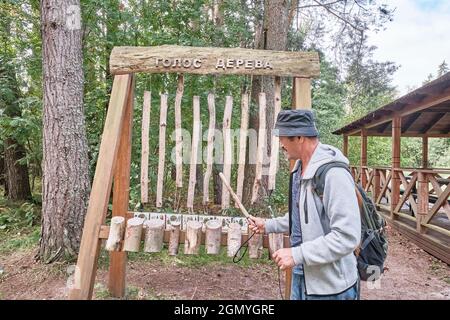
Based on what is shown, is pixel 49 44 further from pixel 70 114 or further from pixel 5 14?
pixel 5 14

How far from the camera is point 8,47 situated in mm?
7297

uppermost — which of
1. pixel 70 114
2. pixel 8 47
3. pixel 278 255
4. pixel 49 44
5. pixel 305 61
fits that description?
pixel 8 47

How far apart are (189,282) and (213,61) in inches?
103

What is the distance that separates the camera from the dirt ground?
3.67 metres

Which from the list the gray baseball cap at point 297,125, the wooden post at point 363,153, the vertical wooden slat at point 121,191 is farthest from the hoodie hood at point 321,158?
the wooden post at point 363,153

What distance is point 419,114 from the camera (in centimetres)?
920

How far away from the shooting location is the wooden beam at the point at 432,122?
31.3 ft

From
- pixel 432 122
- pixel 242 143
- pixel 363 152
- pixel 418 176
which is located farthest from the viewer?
pixel 363 152

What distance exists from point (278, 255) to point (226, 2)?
767 cm

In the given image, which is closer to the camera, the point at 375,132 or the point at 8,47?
the point at 8,47

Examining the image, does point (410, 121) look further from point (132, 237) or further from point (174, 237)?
point (132, 237)

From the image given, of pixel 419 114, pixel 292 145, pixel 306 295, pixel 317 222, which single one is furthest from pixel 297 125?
pixel 419 114

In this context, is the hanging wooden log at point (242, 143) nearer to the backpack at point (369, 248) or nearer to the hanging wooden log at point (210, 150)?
the hanging wooden log at point (210, 150)

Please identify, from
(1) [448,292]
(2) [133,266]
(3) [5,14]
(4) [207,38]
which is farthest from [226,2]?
(1) [448,292]
